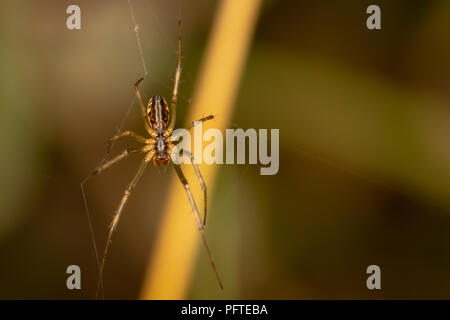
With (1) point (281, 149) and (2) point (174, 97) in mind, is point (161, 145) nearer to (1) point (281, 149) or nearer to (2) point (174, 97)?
(2) point (174, 97)

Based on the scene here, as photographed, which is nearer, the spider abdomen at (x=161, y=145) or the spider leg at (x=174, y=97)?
the spider leg at (x=174, y=97)

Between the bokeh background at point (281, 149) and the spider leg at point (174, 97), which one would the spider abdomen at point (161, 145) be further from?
the bokeh background at point (281, 149)

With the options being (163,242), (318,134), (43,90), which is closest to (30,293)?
(163,242)

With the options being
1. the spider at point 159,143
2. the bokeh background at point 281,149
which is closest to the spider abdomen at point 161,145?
the spider at point 159,143

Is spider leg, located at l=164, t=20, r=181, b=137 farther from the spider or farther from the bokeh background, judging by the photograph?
the bokeh background

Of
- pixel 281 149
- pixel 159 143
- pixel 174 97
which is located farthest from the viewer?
pixel 281 149

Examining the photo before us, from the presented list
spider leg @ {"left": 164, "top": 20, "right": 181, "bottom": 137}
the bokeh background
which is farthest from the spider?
the bokeh background

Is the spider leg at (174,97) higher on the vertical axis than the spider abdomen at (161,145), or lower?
higher

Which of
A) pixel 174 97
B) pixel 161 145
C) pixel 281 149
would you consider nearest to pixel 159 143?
pixel 161 145
